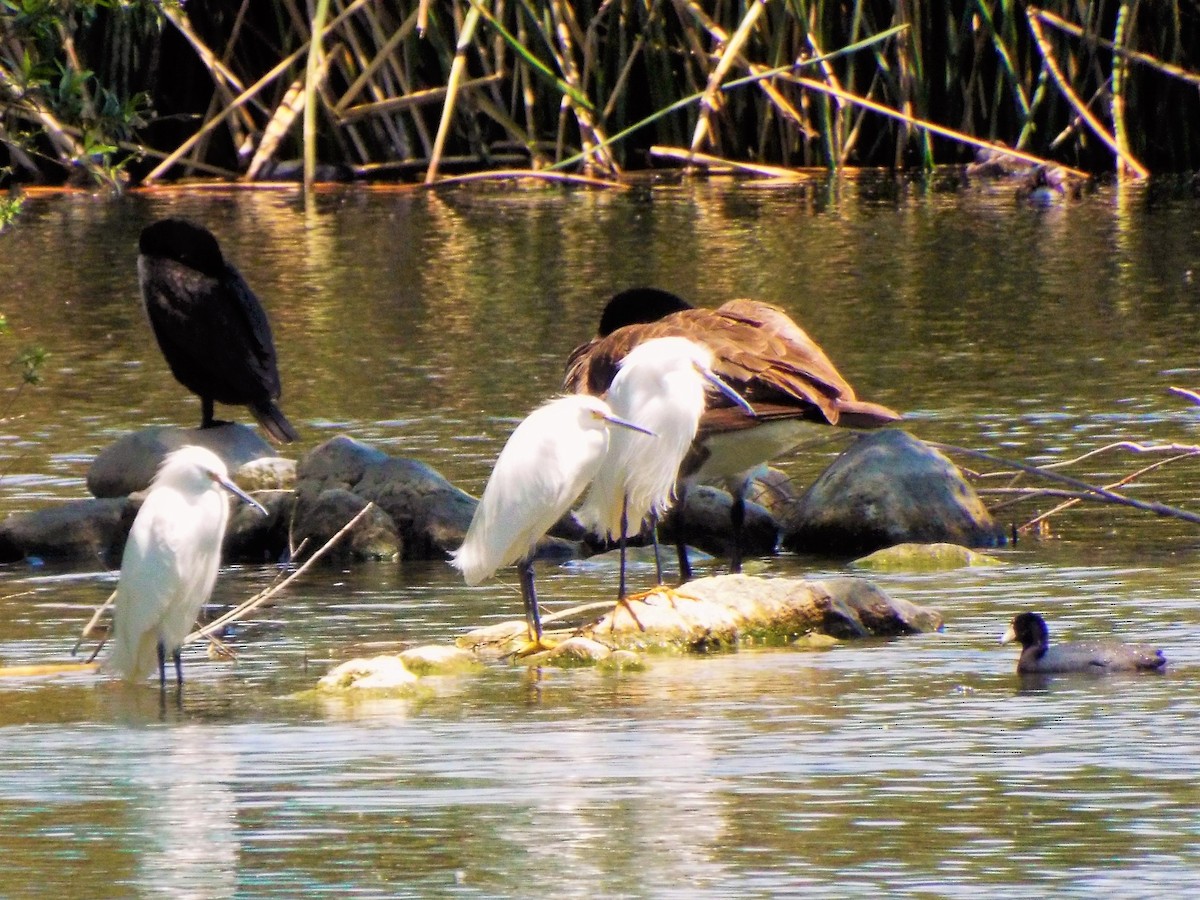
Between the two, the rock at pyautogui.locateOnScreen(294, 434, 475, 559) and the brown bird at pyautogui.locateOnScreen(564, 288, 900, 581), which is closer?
the brown bird at pyautogui.locateOnScreen(564, 288, 900, 581)

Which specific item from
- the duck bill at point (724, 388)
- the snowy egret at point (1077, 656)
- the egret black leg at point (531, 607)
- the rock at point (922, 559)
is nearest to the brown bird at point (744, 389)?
the duck bill at point (724, 388)

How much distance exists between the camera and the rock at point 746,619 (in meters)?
7.95

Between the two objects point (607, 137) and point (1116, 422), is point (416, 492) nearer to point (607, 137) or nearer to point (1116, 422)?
point (1116, 422)

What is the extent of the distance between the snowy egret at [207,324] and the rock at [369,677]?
178 inches

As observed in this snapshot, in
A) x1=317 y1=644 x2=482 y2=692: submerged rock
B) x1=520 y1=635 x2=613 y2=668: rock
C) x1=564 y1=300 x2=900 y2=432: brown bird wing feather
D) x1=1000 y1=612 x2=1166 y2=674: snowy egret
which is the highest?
x1=564 y1=300 x2=900 y2=432: brown bird wing feather

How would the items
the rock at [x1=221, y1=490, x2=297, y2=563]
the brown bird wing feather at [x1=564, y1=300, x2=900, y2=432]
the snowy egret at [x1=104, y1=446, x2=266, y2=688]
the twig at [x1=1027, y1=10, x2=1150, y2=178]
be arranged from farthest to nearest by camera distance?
the twig at [x1=1027, y1=10, x2=1150, y2=178] < the rock at [x1=221, y1=490, x2=297, y2=563] < the brown bird wing feather at [x1=564, y1=300, x2=900, y2=432] < the snowy egret at [x1=104, y1=446, x2=266, y2=688]

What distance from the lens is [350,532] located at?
10.2 m

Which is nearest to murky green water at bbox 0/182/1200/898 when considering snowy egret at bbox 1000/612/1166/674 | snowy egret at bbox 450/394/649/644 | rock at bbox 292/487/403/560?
snowy egret at bbox 1000/612/1166/674

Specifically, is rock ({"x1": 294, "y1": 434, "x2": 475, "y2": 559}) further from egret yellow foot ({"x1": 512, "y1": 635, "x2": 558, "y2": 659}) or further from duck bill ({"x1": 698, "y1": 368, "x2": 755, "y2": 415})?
egret yellow foot ({"x1": 512, "y1": 635, "x2": 558, "y2": 659})

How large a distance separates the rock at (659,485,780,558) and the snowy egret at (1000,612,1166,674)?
315 cm

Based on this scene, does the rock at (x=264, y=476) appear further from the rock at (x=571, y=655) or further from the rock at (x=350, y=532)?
the rock at (x=571, y=655)

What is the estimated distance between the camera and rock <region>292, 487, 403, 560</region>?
10211 millimetres

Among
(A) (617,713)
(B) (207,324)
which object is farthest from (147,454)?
(A) (617,713)

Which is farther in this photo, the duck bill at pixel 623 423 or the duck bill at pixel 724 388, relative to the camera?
the duck bill at pixel 724 388
